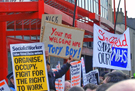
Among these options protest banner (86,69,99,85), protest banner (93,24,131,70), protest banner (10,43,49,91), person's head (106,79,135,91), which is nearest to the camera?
person's head (106,79,135,91)

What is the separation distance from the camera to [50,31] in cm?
572

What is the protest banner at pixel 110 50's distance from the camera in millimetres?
8554

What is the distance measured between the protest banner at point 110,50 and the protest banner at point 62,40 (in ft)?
7.39

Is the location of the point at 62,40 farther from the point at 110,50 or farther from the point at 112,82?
the point at 110,50

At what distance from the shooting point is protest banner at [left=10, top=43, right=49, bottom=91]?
4680 millimetres

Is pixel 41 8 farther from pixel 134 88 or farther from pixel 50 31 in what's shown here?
pixel 134 88

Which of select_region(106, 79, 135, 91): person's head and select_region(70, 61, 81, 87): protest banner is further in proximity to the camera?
select_region(70, 61, 81, 87): protest banner

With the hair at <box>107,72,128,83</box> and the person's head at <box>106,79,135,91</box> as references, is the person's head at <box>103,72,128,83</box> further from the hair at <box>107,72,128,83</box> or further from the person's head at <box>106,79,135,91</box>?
the person's head at <box>106,79,135,91</box>

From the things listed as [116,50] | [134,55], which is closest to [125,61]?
[116,50]

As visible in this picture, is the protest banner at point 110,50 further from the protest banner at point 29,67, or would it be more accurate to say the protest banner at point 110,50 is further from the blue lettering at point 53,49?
the protest banner at point 29,67

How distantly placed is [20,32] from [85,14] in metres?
6.27

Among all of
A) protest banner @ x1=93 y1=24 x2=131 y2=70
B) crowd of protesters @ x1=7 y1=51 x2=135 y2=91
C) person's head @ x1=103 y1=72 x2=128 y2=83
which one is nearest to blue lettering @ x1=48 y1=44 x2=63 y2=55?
crowd of protesters @ x1=7 y1=51 x2=135 y2=91

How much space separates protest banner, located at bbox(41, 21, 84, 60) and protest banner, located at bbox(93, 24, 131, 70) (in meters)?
2.25

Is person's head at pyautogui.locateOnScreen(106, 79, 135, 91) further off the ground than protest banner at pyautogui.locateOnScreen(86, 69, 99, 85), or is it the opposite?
person's head at pyautogui.locateOnScreen(106, 79, 135, 91)
